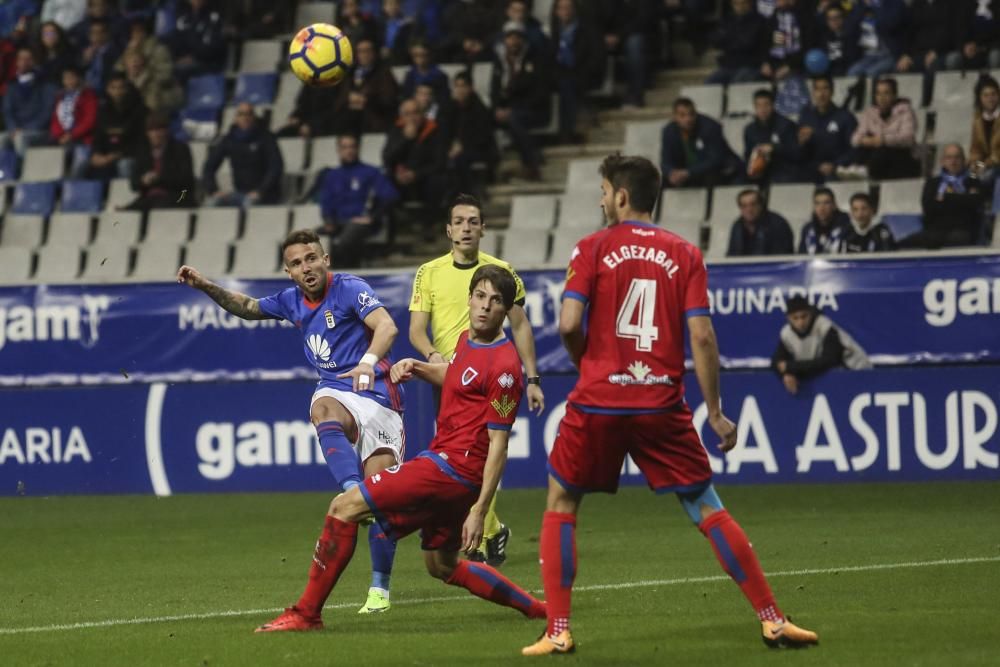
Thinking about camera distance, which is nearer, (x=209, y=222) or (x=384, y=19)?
(x=209, y=222)

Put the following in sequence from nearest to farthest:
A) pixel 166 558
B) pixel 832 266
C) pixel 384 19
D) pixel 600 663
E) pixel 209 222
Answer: pixel 600 663 < pixel 166 558 < pixel 832 266 < pixel 209 222 < pixel 384 19

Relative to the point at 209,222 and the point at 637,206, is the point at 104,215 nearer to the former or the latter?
the point at 209,222

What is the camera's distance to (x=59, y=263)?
20969 mm

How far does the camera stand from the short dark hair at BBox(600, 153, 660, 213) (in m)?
7.21

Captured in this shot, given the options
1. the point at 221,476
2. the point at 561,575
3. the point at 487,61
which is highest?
the point at 487,61

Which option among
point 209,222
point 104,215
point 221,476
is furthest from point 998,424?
point 104,215

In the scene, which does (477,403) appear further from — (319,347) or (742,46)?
(742,46)

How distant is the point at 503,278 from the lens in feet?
26.5

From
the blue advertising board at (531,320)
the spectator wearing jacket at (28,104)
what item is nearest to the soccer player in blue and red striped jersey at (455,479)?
the blue advertising board at (531,320)

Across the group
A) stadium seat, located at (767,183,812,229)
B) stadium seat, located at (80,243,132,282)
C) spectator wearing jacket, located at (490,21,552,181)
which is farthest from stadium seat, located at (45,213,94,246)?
stadium seat, located at (767,183,812,229)

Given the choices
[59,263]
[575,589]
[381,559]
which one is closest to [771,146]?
[59,263]

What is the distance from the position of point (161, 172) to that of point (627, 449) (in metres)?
14.9

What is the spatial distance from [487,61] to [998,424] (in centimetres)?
869

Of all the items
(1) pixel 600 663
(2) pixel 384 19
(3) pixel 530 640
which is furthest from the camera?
(2) pixel 384 19
